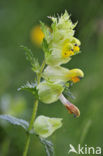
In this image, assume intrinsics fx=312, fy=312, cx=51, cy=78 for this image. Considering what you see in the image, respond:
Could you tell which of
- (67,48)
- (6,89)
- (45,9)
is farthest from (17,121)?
(45,9)

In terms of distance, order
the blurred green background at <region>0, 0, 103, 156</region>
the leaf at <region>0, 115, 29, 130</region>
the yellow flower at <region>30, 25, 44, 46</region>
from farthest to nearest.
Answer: the yellow flower at <region>30, 25, 44, 46</region>
the blurred green background at <region>0, 0, 103, 156</region>
the leaf at <region>0, 115, 29, 130</region>

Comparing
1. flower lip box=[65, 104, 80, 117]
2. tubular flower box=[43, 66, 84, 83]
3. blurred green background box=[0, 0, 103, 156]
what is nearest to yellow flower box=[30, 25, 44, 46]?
blurred green background box=[0, 0, 103, 156]

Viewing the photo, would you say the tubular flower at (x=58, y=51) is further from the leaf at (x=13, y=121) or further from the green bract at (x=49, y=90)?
the leaf at (x=13, y=121)

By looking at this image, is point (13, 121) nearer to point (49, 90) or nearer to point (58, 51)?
point (49, 90)

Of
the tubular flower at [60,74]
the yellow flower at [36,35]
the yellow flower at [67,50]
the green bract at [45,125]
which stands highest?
the yellow flower at [36,35]

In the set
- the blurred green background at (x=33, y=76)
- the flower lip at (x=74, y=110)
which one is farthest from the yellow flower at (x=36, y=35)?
the flower lip at (x=74, y=110)

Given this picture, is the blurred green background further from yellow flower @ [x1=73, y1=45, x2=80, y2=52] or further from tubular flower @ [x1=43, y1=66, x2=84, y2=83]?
yellow flower @ [x1=73, y1=45, x2=80, y2=52]
